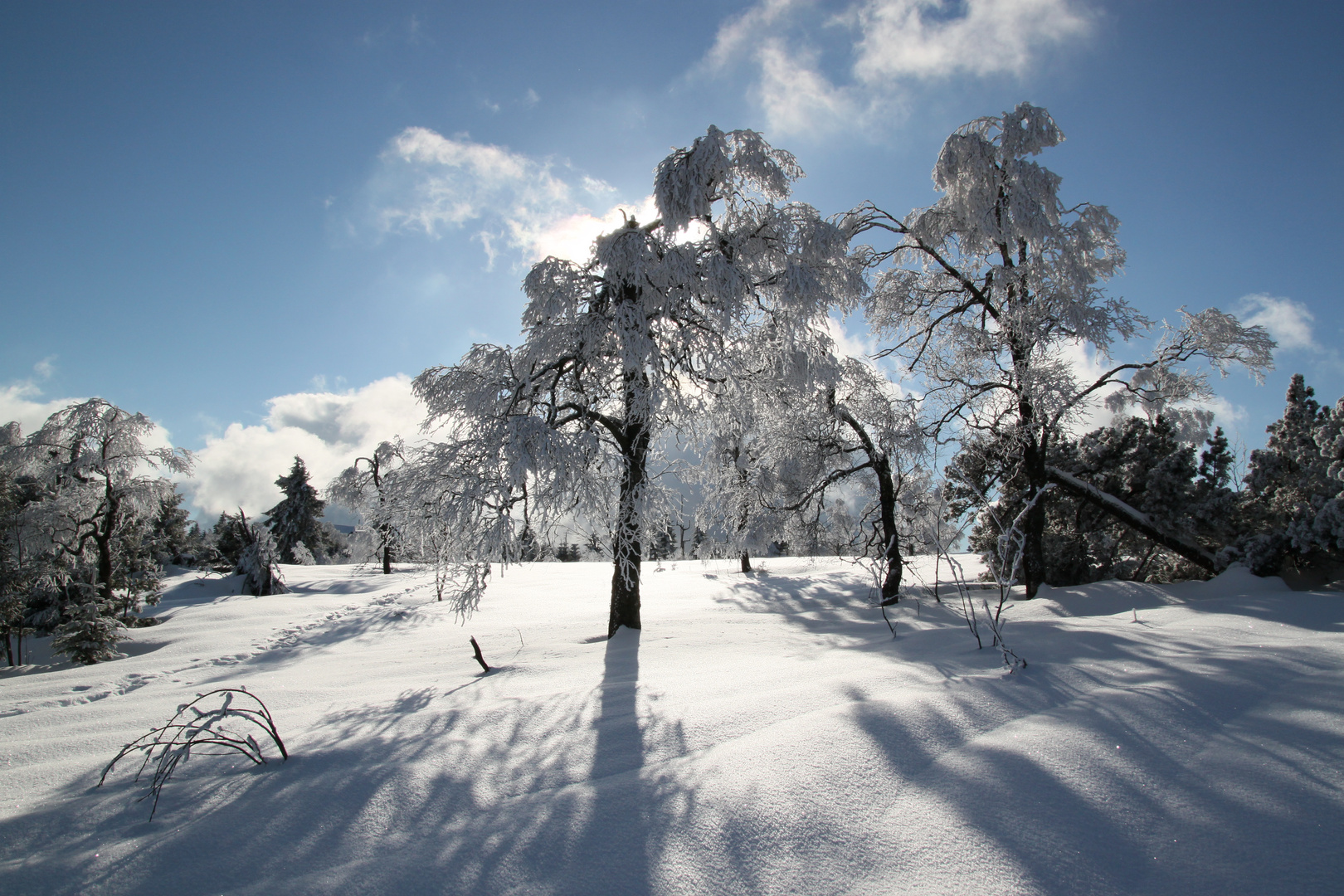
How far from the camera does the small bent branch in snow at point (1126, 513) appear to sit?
10.7 meters

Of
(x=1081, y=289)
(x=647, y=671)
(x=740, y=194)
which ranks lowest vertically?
(x=647, y=671)

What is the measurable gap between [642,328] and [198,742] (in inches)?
231

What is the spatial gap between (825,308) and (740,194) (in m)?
2.18

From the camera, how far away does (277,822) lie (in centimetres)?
252

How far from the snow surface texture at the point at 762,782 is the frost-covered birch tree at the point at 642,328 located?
2618 mm

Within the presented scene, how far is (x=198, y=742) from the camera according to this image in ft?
9.16

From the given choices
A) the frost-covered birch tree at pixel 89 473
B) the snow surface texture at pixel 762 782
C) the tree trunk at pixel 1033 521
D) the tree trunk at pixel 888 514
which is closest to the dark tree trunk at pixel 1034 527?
the tree trunk at pixel 1033 521

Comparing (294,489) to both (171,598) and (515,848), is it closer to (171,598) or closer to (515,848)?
(171,598)

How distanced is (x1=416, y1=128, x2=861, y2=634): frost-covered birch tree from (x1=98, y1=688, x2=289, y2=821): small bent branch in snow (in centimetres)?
342

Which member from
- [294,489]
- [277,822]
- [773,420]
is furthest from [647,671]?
[294,489]


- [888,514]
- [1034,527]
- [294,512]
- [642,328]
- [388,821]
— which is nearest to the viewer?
[388,821]

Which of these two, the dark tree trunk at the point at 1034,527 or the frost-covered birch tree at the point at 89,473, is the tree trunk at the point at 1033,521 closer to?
the dark tree trunk at the point at 1034,527

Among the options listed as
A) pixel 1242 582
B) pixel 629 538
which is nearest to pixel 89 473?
pixel 629 538

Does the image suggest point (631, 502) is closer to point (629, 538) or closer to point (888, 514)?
point (629, 538)
